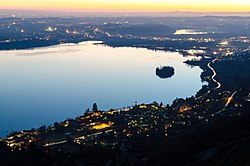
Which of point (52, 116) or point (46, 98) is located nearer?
point (52, 116)

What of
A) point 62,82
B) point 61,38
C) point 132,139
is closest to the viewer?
point 132,139

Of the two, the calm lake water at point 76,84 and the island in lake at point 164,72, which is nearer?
the calm lake water at point 76,84

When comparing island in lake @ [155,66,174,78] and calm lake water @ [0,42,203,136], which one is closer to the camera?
calm lake water @ [0,42,203,136]

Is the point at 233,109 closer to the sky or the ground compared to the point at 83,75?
closer to the sky

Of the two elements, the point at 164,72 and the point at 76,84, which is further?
the point at 164,72

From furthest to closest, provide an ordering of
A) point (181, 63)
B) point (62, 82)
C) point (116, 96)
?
point (181, 63), point (62, 82), point (116, 96)

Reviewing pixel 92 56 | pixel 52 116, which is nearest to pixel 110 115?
pixel 52 116

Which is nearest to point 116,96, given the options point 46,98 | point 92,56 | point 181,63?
point 46,98

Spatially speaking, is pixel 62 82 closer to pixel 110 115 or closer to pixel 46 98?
pixel 46 98
